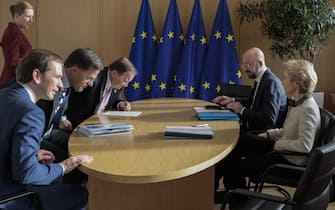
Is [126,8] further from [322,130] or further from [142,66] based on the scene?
[322,130]

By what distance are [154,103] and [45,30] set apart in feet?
7.84

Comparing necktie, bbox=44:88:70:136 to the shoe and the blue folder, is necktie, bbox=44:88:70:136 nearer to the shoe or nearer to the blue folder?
the blue folder

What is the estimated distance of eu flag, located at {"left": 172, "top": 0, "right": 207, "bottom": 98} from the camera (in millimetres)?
5617

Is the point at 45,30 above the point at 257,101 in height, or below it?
above

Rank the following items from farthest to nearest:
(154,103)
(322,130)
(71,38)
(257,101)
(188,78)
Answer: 1. (71,38)
2. (188,78)
3. (154,103)
4. (257,101)
5. (322,130)

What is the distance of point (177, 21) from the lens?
225 inches

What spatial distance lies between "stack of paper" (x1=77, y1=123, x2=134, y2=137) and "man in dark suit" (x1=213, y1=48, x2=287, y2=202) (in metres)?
0.87

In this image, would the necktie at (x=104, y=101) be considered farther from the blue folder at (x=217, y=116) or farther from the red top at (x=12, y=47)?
the red top at (x=12, y=47)

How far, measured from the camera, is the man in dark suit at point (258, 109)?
3.55 metres

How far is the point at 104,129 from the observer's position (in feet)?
9.37

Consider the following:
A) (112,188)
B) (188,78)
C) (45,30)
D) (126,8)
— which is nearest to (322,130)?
(112,188)

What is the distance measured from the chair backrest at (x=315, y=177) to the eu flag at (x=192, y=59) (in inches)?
135

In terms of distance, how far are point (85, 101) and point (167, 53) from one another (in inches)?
86.2

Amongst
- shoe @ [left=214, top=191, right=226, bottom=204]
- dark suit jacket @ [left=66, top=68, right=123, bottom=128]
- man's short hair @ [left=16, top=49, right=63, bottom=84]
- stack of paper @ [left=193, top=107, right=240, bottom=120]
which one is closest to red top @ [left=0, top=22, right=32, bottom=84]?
dark suit jacket @ [left=66, top=68, right=123, bottom=128]
